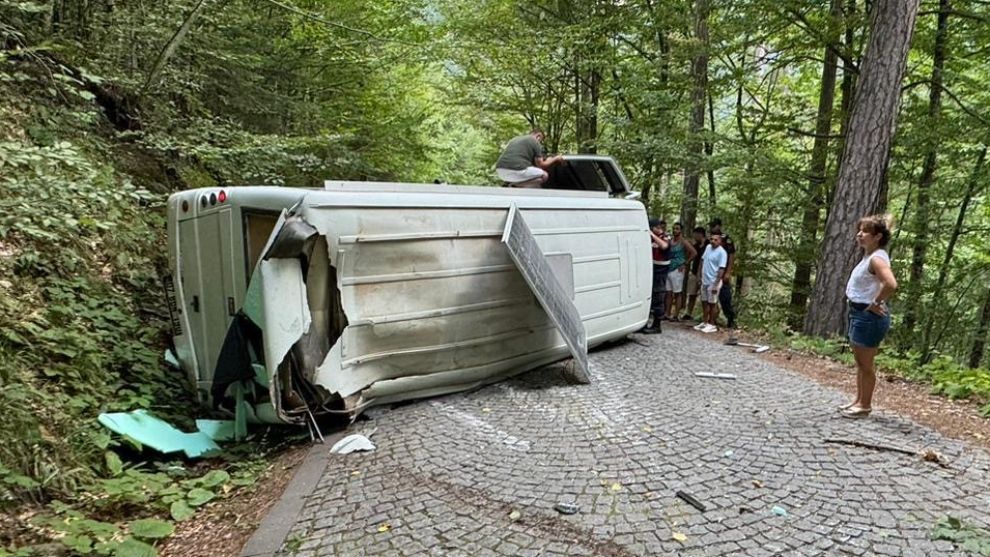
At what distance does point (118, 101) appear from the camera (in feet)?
25.8

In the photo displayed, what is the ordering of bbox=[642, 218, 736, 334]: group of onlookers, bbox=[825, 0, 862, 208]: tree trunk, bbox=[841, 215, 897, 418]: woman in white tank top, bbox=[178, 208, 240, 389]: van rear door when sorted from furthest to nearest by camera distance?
1. bbox=[825, 0, 862, 208]: tree trunk
2. bbox=[642, 218, 736, 334]: group of onlookers
3. bbox=[178, 208, 240, 389]: van rear door
4. bbox=[841, 215, 897, 418]: woman in white tank top

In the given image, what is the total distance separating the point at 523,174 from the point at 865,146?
467 centimetres

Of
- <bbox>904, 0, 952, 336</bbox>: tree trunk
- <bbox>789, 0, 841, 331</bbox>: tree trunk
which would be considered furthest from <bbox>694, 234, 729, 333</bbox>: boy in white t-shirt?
<bbox>904, 0, 952, 336</bbox>: tree trunk

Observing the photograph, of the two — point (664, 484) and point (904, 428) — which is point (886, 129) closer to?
point (904, 428)

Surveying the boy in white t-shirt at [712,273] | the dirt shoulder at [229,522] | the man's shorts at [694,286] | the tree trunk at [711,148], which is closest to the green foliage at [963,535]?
the dirt shoulder at [229,522]

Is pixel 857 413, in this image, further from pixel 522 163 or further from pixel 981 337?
pixel 981 337

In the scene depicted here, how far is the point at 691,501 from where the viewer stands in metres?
3.16

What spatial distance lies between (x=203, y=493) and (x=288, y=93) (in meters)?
9.26

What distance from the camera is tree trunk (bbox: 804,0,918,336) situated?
7.12 m

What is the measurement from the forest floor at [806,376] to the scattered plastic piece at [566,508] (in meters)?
1.73

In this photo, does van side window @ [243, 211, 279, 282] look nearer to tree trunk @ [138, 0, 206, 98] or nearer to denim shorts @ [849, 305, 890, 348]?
tree trunk @ [138, 0, 206, 98]

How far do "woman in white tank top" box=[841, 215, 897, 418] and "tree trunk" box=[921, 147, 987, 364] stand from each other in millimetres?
6843

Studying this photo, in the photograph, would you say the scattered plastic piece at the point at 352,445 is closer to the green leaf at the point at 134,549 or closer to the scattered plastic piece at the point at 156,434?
the scattered plastic piece at the point at 156,434

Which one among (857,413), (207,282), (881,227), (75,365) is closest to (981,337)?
(857,413)
